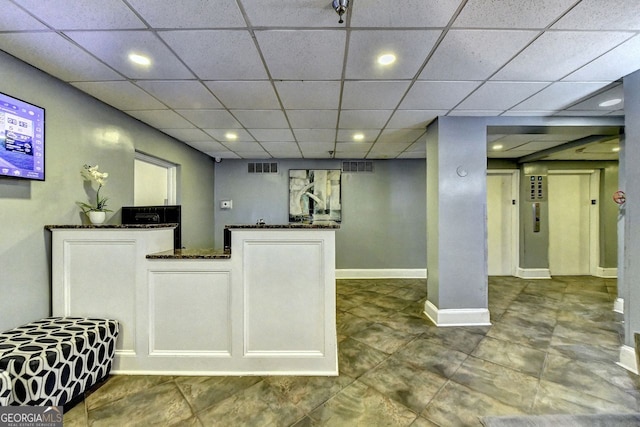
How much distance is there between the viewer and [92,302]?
2.06 meters

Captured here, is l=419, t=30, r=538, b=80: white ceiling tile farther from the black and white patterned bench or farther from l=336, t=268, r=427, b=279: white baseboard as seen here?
l=336, t=268, r=427, b=279: white baseboard

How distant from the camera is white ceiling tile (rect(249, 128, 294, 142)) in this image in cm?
348

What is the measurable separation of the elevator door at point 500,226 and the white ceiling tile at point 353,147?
294 cm

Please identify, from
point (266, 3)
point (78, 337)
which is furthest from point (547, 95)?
point (78, 337)

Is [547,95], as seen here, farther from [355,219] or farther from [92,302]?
[92,302]

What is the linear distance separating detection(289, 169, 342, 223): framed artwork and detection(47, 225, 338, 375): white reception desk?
3217 millimetres

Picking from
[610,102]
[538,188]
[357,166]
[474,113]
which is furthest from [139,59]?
[538,188]

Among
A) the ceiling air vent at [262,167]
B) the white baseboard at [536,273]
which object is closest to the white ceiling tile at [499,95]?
the ceiling air vent at [262,167]

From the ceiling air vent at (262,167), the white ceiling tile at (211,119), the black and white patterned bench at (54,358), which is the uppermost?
the white ceiling tile at (211,119)

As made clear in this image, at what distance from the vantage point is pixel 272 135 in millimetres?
3697

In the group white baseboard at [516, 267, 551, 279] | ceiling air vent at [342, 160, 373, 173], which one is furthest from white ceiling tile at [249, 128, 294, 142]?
white baseboard at [516, 267, 551, 279]

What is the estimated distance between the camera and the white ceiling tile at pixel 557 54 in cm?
164

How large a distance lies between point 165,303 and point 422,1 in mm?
2789

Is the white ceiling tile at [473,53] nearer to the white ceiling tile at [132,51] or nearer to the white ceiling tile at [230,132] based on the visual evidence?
the white ceiling tile at [132,51]
